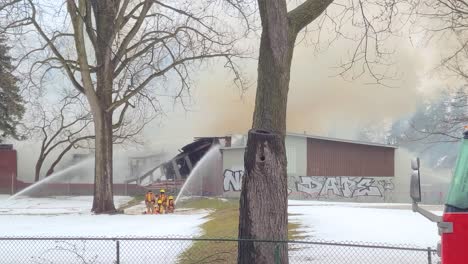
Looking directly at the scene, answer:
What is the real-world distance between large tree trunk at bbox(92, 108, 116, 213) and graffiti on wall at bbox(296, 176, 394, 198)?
1883 cm

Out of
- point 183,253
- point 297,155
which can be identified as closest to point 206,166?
point 297,155

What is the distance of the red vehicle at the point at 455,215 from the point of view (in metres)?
4.20

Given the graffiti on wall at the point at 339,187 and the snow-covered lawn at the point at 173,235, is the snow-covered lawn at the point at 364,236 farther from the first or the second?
the graffiti on wall at the point at 339,187

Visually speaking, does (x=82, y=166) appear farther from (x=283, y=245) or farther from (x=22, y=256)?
(x=283, y=245)

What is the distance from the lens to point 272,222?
775cm

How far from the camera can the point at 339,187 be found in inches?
1582

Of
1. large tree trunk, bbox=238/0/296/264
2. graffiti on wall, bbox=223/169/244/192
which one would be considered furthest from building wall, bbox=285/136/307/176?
large tree trunk, bbox=238/0/296/264

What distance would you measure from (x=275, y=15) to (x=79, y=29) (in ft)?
52.4

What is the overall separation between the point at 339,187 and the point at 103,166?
21.0 metres

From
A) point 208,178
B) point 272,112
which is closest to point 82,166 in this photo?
point 208,178

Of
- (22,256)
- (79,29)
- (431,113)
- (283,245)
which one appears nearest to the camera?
(283,245)

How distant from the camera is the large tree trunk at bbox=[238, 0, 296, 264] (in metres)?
7.72

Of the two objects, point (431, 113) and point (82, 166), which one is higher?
point (431, 113)

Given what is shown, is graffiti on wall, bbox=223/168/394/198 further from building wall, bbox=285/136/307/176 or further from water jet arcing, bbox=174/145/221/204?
water jet arcing, bbox=174/145/221/204
